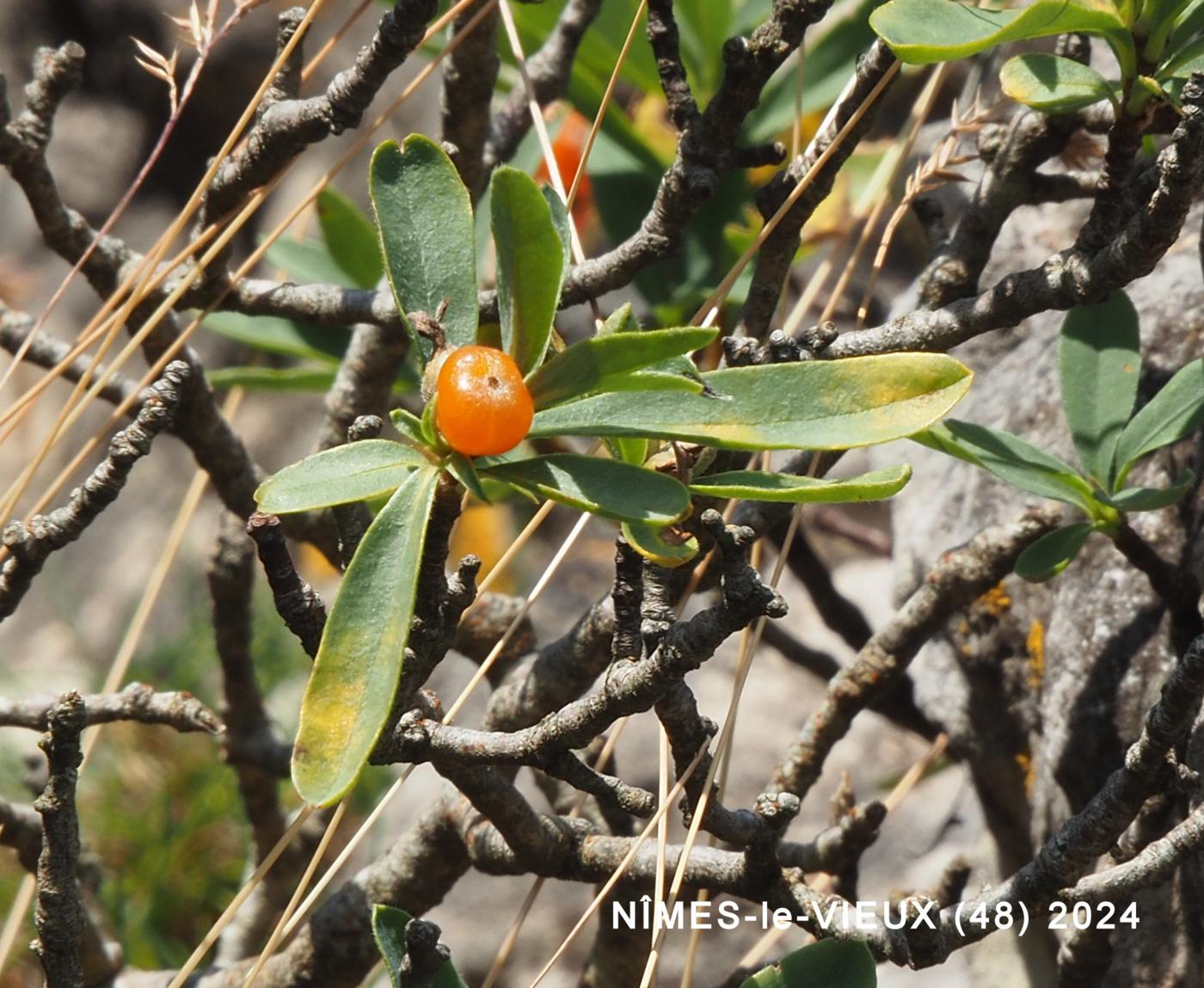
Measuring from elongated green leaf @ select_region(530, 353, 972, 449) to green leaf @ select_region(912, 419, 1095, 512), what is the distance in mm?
295

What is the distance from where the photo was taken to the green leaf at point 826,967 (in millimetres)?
808

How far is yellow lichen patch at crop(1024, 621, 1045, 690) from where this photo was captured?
1.23 meters

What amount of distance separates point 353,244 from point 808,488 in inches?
44.9

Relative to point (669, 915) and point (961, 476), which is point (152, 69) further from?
point (961, 476)

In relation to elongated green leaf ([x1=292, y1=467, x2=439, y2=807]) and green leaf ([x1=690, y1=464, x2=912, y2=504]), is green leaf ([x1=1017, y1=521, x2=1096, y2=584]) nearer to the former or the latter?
green leaf ([x1=690, y1=464, x2=912, y2=504])

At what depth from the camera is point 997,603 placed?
131cm

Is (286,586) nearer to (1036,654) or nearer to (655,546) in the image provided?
(655,546)

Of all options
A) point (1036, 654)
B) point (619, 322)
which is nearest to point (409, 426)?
point (619, 322)

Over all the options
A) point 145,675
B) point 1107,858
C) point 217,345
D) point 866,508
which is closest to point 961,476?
point 1107,858

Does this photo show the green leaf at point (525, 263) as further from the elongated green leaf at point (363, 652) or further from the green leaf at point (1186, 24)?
the green leaf at point (1186, 24)

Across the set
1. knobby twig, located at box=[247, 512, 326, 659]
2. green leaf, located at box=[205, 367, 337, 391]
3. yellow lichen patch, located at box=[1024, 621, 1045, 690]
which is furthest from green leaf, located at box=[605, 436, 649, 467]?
green leaf, located at box=[205, 367, 337, 391]

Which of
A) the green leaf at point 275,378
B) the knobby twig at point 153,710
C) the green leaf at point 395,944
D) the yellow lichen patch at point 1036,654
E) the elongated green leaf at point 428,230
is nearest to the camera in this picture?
the elongated green leaf at point 428,230

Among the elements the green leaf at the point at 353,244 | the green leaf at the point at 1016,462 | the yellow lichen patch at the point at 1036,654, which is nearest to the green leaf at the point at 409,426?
the green leaf at the point at 1016,462

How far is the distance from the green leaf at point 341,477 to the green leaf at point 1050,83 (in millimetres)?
492
